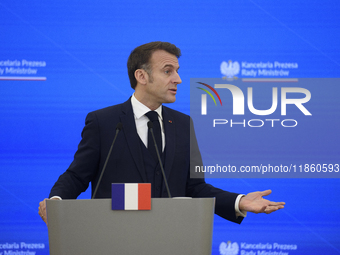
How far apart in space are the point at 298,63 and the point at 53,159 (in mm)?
2218

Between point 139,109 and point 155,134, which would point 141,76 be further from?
point 155,134

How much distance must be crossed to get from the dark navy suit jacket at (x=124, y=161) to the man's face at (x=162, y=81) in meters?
0.12

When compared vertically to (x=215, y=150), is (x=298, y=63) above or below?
above

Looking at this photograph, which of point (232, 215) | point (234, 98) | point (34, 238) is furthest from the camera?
point (234, 98)

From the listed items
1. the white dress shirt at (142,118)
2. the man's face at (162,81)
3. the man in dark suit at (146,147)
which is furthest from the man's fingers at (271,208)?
the man's face at (162,81)

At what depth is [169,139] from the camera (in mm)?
2275

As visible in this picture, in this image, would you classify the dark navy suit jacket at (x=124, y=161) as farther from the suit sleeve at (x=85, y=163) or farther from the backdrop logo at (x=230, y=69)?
the backdrop logo at (x=230, y=69)

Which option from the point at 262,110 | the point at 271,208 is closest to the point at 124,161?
the point at 271,208

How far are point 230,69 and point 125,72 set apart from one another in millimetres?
891

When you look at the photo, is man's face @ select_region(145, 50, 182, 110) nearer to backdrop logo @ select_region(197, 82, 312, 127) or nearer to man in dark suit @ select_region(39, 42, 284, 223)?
man in dark suit @ select_region(39, 42, 284, 223)

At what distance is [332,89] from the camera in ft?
11.4

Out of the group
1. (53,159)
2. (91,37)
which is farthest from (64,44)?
(53,159)

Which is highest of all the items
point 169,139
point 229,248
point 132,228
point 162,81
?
point 162,81

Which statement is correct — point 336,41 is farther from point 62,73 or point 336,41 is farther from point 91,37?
point 62,73
